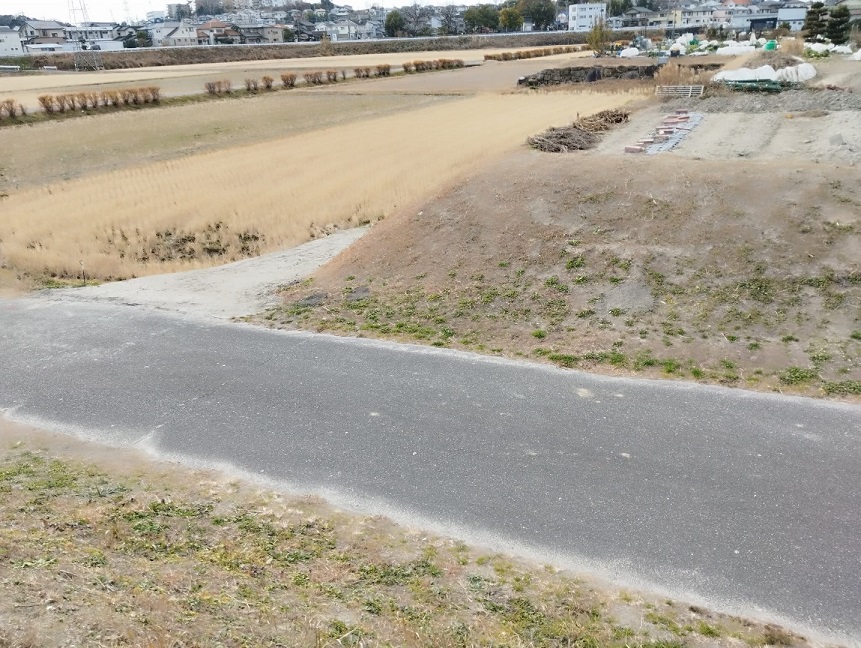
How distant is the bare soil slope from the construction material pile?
23.4ft

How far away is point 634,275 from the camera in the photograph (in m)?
12.9

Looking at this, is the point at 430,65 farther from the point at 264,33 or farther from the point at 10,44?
the point at 264,33

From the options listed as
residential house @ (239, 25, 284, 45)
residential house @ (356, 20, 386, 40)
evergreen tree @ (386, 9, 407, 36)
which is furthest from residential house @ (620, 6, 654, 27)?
residential house @ (239, 25, 284, 45)

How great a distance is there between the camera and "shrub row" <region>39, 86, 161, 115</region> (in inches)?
1738

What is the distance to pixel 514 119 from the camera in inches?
1385

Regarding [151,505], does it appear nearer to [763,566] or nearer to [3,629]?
[3,629]

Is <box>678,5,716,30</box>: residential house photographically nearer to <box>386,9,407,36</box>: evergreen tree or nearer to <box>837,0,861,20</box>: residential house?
<box>386,9,407,36</box>: evergreen tree

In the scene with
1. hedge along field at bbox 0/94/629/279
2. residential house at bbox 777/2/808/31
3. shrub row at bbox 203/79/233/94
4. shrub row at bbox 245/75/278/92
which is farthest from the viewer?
residential house at bbox 777/2/808/31

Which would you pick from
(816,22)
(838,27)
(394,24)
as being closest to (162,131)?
(838,27)

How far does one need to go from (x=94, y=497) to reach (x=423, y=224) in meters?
10.8

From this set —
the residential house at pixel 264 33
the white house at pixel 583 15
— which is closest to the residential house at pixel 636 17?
the white house at pixel 583 15

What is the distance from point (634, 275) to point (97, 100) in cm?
4685

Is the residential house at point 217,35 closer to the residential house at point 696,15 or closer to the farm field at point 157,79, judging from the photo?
the farm field at point 157,79

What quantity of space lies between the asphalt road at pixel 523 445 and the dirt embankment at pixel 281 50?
87.9 metres
